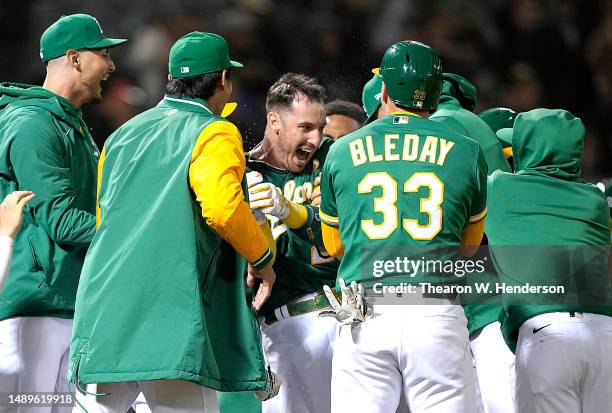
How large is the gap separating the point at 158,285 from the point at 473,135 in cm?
182

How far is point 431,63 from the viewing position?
135 inches

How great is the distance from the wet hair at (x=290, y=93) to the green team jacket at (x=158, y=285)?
1201 millimetres

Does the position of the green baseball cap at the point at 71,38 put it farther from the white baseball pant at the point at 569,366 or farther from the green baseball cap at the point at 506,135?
the white baseball pant at the point at 569,366

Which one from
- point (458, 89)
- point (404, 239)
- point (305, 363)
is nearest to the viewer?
point (404, 239)

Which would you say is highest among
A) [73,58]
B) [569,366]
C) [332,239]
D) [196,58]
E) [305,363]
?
[196,58]

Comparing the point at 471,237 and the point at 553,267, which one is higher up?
the point at 471,237

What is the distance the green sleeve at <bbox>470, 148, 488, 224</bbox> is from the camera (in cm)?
336

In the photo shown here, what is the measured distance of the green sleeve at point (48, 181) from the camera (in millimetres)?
3736

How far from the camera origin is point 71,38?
4219 millimetres

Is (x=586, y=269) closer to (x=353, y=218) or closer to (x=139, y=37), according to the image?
(x=353, y=218)

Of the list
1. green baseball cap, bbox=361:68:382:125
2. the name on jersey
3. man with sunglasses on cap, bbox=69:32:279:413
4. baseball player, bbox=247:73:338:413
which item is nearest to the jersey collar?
man with sunglasses on cap, bbox=69:32:279:413

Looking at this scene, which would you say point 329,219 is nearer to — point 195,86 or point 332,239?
point 332,239

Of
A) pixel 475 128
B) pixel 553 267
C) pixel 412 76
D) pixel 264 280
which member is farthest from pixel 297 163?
pixel 553 267

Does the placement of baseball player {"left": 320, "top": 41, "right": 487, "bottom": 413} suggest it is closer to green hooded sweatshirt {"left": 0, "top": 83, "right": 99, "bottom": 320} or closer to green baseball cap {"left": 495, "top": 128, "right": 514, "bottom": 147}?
green hooded sweatshirt {"left": 0, "top": 83, "right": 99, "bottom": 320}
